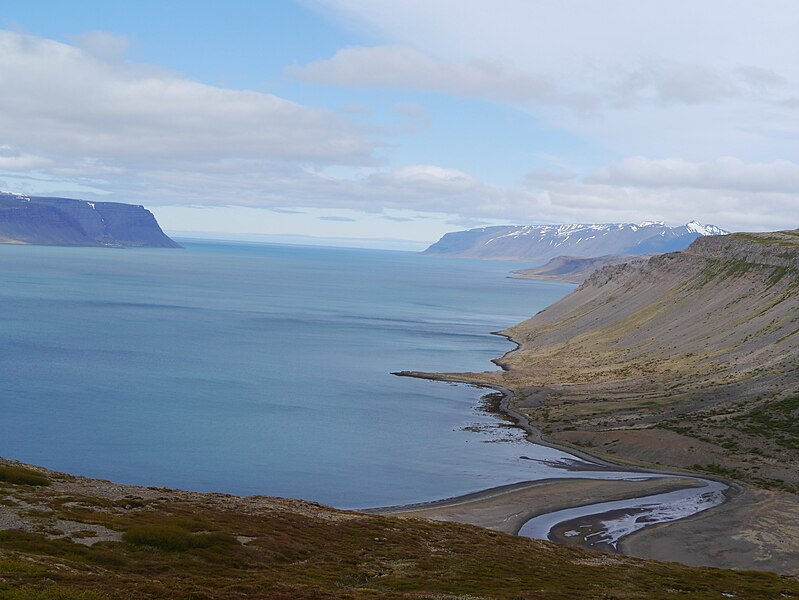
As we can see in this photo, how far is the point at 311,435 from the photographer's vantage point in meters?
97.8

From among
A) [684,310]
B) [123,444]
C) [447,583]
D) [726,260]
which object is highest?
[726,260]

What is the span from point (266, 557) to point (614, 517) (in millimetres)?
38691

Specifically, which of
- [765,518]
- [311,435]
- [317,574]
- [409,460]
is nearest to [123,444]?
[311,435]

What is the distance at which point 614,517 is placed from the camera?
232ft

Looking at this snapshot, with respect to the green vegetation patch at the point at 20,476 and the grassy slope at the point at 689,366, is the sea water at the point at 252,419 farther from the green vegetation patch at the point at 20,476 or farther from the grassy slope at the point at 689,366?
the green vegetation patch at the point at 20,476

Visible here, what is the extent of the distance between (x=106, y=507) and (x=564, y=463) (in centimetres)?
5579

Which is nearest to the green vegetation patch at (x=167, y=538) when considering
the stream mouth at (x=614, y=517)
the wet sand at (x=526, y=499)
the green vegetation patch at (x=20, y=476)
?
the green vegetation patch at (x=20, y=476)

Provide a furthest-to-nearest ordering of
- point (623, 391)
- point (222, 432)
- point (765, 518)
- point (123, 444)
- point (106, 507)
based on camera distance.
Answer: point (623, 391) < point (222, 432) < point (123, 444) < point (765, 518) < point (106, 507)

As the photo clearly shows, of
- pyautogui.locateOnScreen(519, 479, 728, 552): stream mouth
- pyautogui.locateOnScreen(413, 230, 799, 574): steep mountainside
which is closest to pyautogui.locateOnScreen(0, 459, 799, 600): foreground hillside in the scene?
pyautogui.locateOnScreen(519, 479, 728, 552): stream mouth

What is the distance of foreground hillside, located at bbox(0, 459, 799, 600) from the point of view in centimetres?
3316

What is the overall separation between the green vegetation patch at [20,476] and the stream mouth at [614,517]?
34.9m

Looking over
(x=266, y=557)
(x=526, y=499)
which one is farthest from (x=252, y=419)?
(x=266, y=557)

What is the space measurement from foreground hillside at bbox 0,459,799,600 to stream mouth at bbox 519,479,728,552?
9.20m

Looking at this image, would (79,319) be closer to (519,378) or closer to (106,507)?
(519,378)
